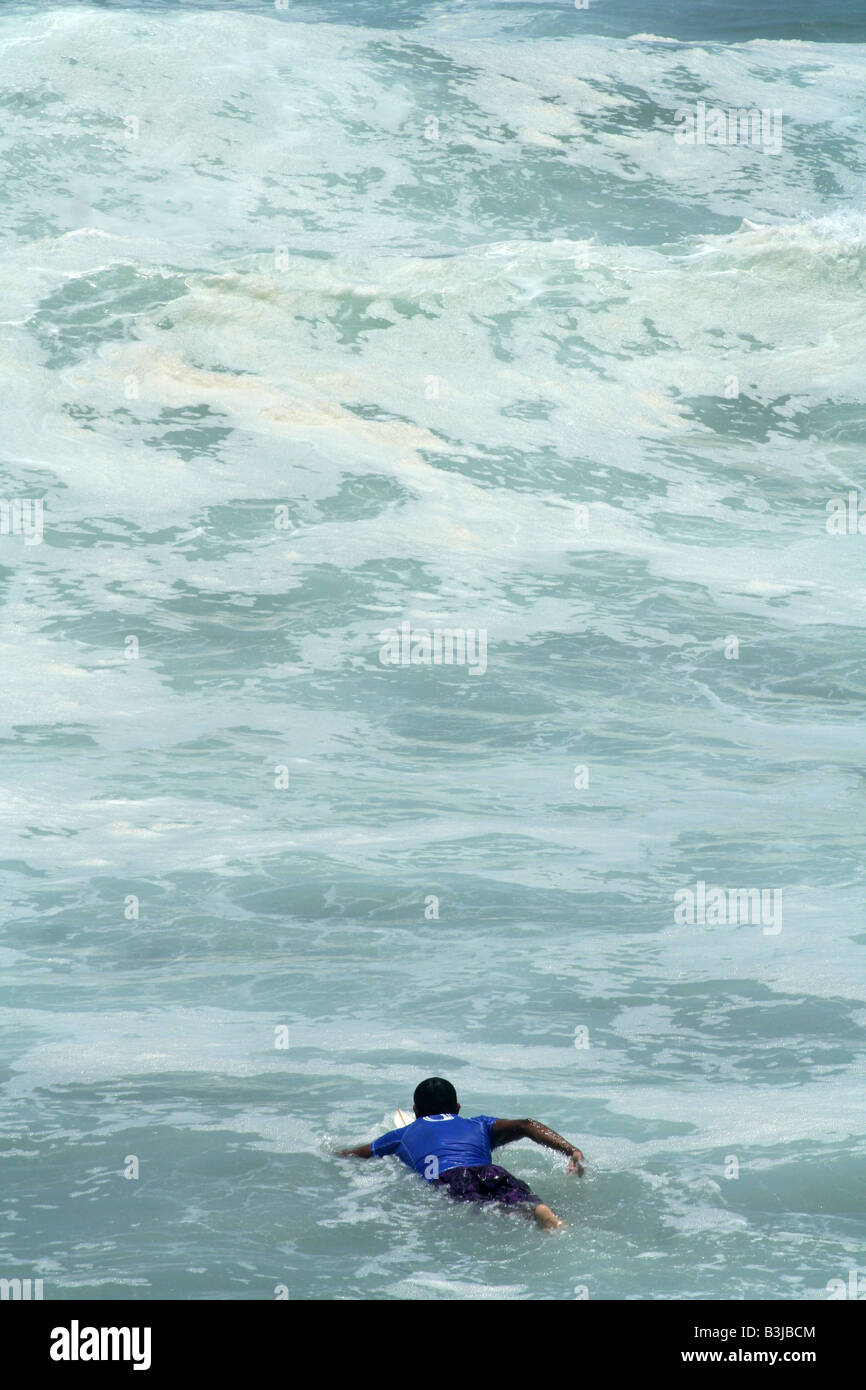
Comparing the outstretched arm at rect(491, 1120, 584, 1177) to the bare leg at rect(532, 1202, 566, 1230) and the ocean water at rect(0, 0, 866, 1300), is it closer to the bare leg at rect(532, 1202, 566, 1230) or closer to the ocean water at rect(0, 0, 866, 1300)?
the ocean water at rect(0, 0, 866, 1300)

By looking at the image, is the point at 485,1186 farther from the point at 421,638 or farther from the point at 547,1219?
the point at 421,638

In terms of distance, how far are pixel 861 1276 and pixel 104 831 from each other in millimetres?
4729

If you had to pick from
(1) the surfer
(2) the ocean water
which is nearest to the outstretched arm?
(1) the surfer

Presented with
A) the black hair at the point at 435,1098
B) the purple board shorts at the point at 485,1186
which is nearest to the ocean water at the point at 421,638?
the purple board shorts at the point at 485,1186

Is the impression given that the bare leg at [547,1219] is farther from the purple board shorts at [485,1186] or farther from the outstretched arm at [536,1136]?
the outstretched arm at [536,1136]

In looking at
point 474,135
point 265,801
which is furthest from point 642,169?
point 265,801

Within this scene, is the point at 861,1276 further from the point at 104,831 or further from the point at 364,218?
the point at 364,218

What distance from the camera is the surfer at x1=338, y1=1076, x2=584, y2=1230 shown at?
15.8ft

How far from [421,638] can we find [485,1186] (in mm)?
6187

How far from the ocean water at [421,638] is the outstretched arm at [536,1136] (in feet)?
0.34

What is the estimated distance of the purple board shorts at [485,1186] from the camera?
478cm

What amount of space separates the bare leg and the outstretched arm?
251 mm

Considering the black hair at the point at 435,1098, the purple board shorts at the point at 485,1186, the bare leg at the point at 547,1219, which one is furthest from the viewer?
the black hair at the point at 435,1098

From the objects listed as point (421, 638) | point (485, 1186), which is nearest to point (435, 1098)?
point (485, 1186)
